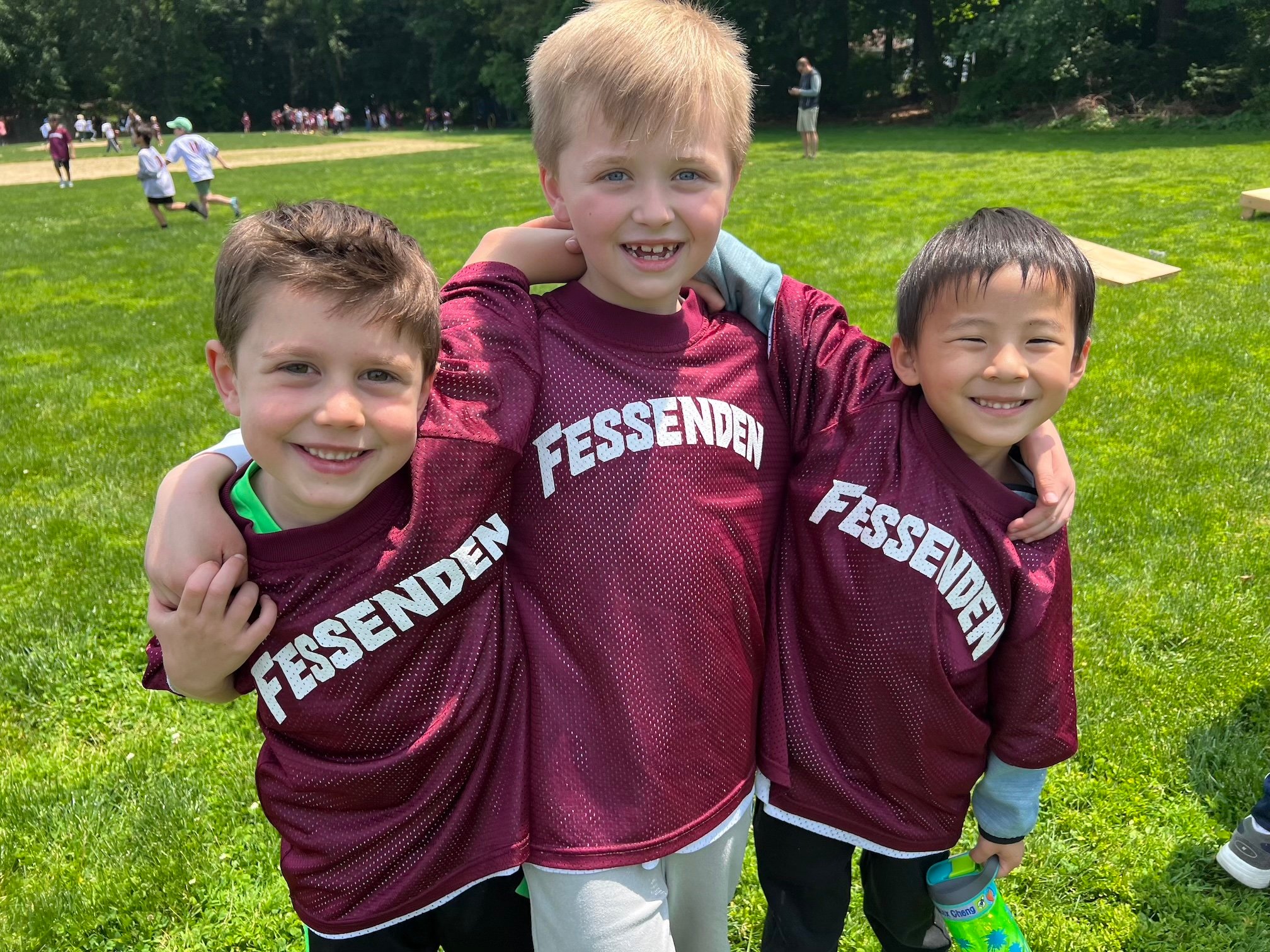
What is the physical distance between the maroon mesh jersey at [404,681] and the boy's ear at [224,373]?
0.22 metres

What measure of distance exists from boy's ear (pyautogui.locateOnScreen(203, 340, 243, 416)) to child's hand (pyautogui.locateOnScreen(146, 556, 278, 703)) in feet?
0.83

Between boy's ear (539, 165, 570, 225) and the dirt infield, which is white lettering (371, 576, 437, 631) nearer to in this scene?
boy's ear (539, 165, 570, 225)

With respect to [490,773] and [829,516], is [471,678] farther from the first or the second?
[829,516]

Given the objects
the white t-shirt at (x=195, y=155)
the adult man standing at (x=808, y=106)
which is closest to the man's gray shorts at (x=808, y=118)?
the adult man standing at (x=808, y=106)

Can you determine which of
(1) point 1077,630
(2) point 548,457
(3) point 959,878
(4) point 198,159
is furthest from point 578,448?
→ (4) point 198,159

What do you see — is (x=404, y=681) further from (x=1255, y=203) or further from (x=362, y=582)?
(x=1255, y=203)

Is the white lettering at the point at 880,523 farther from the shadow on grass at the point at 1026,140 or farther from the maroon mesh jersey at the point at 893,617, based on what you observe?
the shadow on grass at the point at 1026,140

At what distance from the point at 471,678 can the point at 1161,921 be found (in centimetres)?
218

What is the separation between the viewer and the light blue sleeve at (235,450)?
61.9 inches

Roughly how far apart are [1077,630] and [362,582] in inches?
125

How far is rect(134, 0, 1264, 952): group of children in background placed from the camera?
145cm

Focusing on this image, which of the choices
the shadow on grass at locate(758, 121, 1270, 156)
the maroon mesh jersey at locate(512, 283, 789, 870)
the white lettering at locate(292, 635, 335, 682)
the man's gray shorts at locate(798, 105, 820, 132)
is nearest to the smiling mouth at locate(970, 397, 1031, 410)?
the maroon mesh jersey at locate(512, 283, 789, 870)

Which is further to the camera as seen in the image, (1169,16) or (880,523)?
(1169,16)

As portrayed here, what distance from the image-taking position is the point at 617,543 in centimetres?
158
